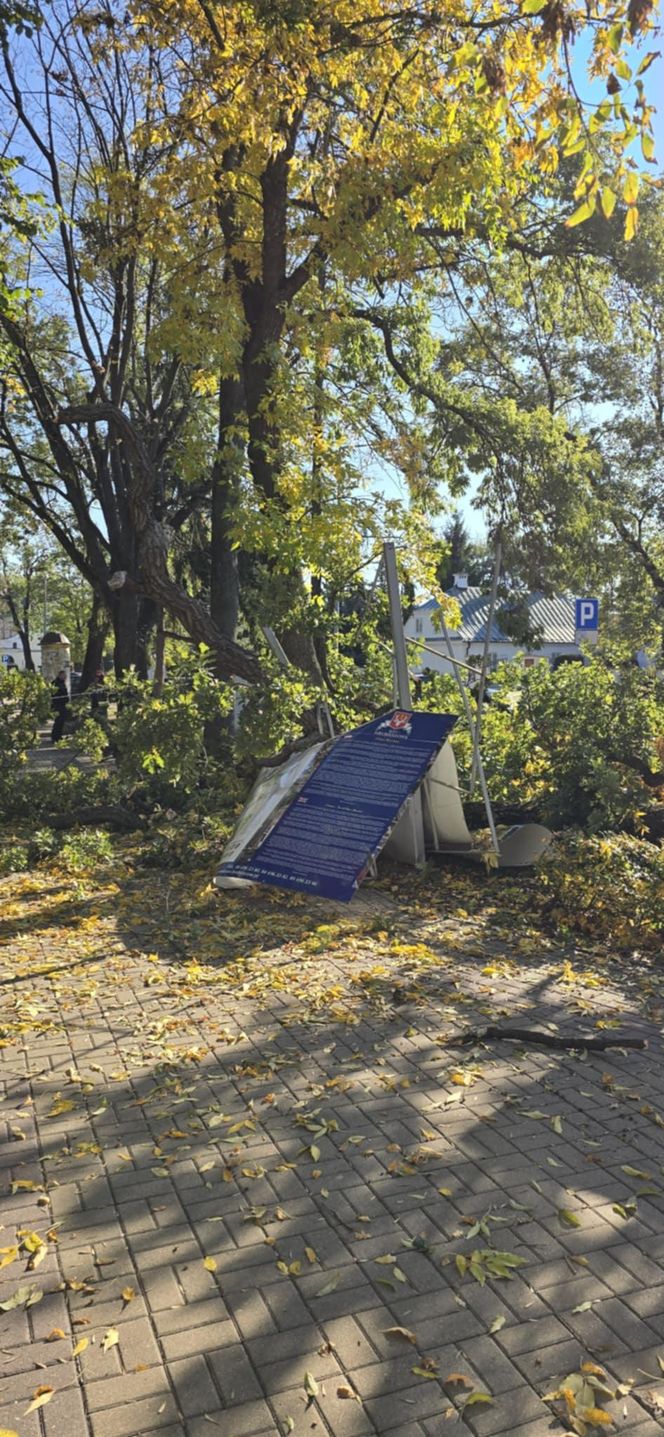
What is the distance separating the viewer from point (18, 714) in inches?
463

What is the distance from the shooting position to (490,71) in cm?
526

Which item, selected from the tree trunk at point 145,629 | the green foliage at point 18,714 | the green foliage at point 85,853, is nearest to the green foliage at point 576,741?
the green foliage at point 85,853

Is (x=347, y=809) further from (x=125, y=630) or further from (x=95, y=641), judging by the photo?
(x=95, y=641)

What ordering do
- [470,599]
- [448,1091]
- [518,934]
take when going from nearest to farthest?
[448,1091] → [518,934] → [470,599]

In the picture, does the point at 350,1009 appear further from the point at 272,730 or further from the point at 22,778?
the point at 22,778

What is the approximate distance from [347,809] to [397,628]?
200 cm

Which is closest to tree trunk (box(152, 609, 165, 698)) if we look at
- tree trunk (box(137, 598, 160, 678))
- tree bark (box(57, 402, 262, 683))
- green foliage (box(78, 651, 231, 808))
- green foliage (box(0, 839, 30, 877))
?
green foliage (box(78, 651, 231, 808))

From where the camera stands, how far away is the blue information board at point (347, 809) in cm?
666

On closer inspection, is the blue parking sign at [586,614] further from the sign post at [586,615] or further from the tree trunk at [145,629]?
the tree trunk at [145,629]

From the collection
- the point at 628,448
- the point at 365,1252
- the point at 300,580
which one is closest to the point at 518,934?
the point at 365,1252

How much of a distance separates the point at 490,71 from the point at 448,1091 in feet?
16.2

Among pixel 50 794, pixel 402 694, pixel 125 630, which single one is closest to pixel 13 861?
pixel 50 794

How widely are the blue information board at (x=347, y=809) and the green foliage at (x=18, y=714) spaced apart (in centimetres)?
496

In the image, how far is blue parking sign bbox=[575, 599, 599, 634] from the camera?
15.5 meters
